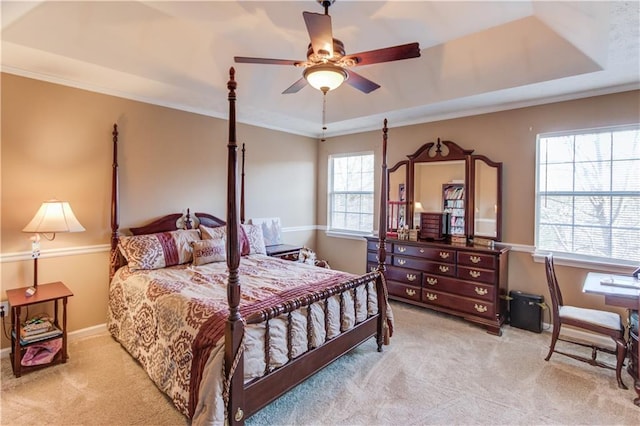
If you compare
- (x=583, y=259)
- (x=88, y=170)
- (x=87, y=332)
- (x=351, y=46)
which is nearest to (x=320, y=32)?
(x=351, y=46)

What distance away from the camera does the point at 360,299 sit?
296cm

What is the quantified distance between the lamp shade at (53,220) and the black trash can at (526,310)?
4.65 meters

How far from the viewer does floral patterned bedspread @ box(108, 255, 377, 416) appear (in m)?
2.21

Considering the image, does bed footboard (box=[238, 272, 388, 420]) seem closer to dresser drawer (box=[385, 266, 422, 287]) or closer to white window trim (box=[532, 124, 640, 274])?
dresser drawer (box=[385, 266, 422, 287])

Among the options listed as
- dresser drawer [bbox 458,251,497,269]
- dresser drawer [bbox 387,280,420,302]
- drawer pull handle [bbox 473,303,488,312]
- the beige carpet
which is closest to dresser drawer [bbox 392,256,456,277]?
dresser drawer [bbox 458,251,497,269]

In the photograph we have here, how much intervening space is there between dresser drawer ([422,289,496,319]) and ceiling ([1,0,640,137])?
91.2 inches

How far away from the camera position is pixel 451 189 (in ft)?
14.2

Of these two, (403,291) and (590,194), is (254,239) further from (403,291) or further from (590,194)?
(590,194)

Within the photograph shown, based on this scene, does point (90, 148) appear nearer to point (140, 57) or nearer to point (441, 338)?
point (140, 57)

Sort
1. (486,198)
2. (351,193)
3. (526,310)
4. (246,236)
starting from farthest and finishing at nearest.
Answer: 1. (351,193)
2. (246,236)
3. (486,198)
4. (526,310)

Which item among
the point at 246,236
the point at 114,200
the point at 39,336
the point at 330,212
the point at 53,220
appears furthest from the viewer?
the point at 330,212

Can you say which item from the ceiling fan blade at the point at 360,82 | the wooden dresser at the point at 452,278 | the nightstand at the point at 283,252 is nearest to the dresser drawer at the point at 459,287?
the wooden dresser at the point at 452,278

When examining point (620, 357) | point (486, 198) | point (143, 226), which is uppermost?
point (486, 198)

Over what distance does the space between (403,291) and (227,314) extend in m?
2.80
